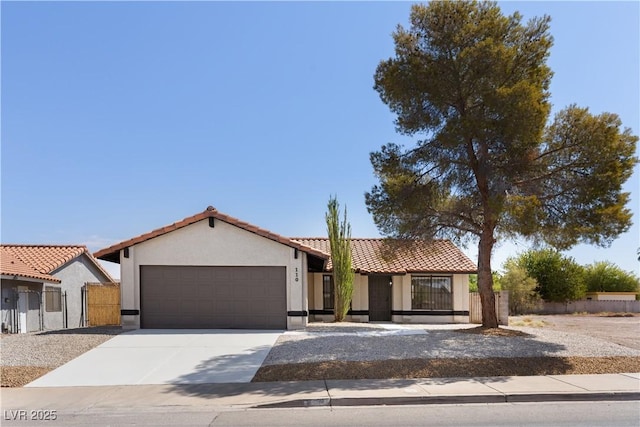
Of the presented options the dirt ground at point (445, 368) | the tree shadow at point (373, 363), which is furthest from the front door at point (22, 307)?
the dirt ground at point (445, 368)

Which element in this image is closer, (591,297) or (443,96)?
(443,96)

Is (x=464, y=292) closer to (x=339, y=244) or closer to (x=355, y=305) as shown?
(x=355, y=305)

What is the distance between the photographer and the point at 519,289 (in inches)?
1369

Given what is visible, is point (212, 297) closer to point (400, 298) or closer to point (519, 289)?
point (400, 298)

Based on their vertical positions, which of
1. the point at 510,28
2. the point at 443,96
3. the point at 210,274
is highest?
the point at 510,28

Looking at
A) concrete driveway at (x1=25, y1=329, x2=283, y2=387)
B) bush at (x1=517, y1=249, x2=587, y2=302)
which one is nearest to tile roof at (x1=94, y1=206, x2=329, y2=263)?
concrete driveway at (x1=25, y1=329, x2=283, y2=387)

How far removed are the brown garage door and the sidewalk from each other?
24.4ft

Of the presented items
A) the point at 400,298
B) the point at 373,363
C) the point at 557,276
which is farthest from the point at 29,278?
the point at 557,276

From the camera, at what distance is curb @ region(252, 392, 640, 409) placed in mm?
9141

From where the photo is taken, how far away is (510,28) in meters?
15.4

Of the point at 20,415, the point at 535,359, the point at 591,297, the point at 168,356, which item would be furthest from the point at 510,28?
the point at 591,297

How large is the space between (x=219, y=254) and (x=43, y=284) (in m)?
10.7

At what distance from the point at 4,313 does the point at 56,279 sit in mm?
5161

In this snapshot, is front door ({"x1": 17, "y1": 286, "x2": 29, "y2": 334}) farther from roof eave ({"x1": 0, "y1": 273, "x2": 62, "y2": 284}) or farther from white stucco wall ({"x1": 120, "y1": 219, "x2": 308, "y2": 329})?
white stucco wall ({"x1": 120, "y1": 219, "x2": 308, "y2": 329})
